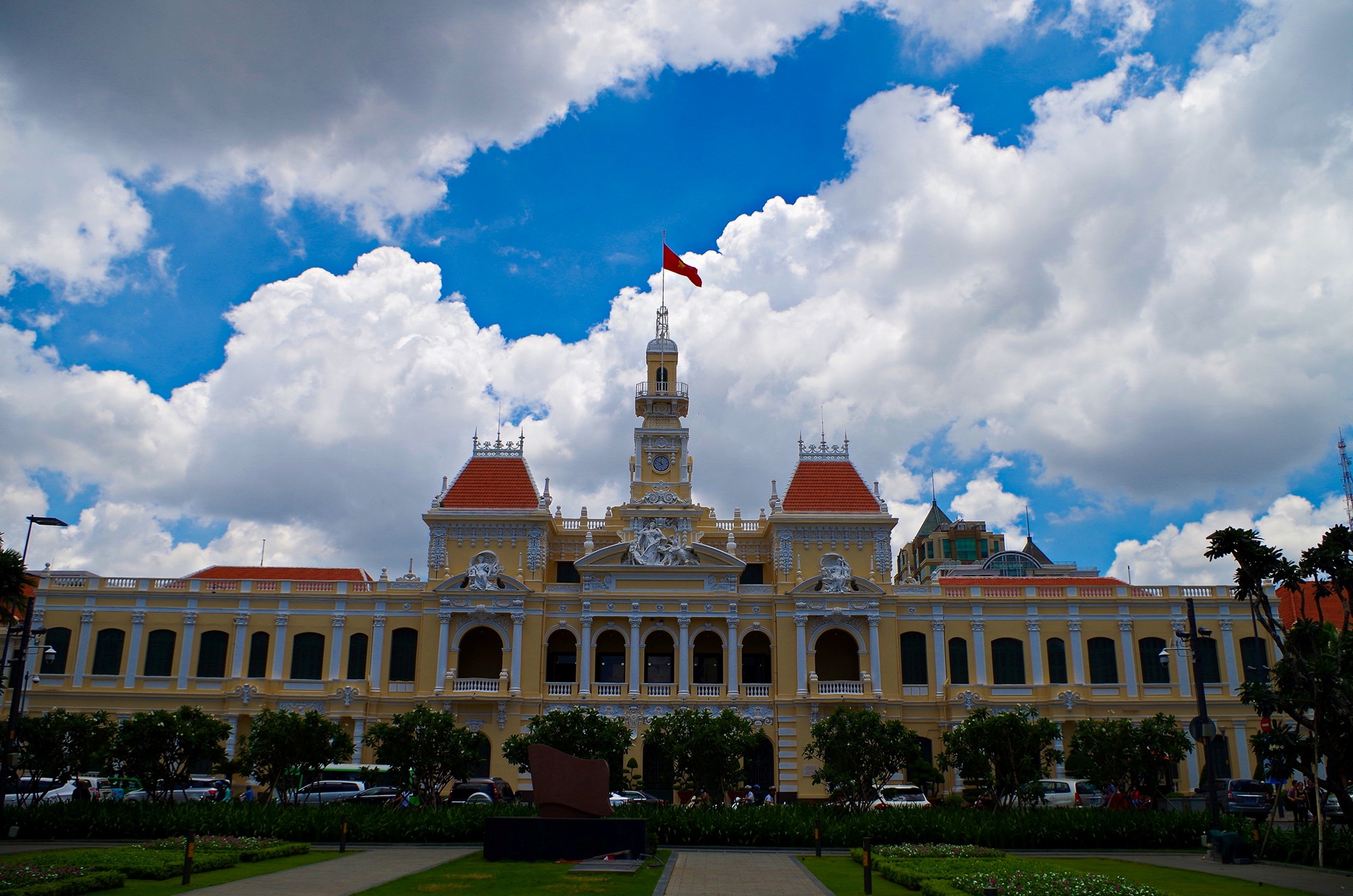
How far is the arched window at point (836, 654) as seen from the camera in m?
53.4

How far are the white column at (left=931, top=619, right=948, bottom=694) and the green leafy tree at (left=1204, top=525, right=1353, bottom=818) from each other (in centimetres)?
2430

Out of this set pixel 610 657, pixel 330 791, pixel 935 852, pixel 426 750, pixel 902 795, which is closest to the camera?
pixel 935 852

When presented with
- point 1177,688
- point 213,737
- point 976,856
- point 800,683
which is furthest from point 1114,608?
point 213,737

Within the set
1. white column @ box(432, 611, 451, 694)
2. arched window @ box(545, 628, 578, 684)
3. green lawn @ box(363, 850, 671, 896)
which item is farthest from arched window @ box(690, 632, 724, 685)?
green lawn @ box(363, 850, 671, 896)

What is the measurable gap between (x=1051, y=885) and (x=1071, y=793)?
24.3 meters

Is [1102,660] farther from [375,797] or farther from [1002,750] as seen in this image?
[375,797]

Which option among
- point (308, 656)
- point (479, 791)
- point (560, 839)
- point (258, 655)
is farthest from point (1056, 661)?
point (258, 655)

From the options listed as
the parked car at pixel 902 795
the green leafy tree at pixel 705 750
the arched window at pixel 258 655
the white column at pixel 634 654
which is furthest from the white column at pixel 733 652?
the arched window at pixel 258 655

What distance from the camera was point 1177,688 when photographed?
166 ft

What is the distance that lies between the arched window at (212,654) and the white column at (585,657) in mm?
17469

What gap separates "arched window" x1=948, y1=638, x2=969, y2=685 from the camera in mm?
50938

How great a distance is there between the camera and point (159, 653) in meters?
50.9

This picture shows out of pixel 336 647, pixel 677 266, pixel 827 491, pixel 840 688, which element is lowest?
pixel 840 688

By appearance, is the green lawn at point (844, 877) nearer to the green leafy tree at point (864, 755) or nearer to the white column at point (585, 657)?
the green leafy tree at point (864, 755)
